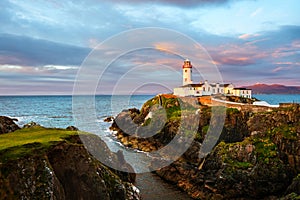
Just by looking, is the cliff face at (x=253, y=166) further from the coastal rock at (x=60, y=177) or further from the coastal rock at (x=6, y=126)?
the coastal rock at (x=6, y=126)

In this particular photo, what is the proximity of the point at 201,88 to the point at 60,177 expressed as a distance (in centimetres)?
6524

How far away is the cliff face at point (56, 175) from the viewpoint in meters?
12.7

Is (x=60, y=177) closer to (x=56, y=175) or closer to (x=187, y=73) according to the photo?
(x=56, y=175)

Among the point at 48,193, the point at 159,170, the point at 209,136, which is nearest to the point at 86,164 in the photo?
the point at 48,193

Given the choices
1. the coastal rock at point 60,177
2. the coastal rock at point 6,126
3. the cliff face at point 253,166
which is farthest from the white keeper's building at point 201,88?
the coastal rock at point 60,177

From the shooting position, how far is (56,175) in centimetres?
1536

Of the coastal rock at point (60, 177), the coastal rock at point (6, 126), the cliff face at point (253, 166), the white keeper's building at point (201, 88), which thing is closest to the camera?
the coastal rock at point (60, 177)

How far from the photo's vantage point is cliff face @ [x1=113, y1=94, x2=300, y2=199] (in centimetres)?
2791

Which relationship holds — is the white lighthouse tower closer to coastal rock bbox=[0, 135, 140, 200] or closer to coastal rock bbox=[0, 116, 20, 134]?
coastal rock bbox=[0, 116, 20, 134]

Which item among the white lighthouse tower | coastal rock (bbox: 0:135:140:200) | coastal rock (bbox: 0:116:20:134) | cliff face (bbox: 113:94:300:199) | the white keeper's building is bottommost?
cliff face (bbox: 113:94:300:199)

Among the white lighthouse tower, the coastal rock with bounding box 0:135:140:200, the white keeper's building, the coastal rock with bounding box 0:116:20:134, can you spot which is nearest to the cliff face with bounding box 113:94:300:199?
the coastal rock with bounding box 0:135:140:200

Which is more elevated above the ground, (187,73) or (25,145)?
(187,73)

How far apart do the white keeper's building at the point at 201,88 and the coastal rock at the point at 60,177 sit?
5885cm

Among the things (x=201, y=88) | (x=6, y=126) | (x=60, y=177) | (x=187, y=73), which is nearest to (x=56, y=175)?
(x=60, y=177)
